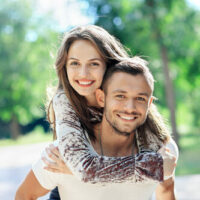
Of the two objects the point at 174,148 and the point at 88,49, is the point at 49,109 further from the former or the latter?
the point at 174,148

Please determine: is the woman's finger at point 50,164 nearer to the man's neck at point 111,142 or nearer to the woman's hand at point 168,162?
the man's neck at point 111,142

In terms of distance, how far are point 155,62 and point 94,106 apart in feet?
38.2

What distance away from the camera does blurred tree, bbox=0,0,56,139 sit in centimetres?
1942

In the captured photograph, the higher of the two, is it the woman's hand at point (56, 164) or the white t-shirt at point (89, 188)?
the woman's hand at point (56, 164)

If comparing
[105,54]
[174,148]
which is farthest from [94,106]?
[174,148]

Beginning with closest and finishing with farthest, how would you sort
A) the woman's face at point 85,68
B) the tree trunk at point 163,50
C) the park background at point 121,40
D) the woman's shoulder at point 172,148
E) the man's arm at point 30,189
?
the man's arm at point 30,189 → the woman's shoulder at point 172,148 → the woman's face at point 85,68 → the park background at point 121,40 → the tree trunk at point 163,50

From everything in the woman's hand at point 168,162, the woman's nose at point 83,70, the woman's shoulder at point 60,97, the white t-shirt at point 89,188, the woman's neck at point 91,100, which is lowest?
the white t-shirt at point 89,188

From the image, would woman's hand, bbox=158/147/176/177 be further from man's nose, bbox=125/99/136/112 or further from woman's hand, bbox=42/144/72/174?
woman's hand, bbox=42/144/72/174

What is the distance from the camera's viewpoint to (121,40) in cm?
1048

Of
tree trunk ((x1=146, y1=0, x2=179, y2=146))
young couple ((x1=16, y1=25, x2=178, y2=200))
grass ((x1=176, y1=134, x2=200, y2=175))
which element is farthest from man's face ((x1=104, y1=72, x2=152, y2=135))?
tree trunk ((x1=146, y1=0, x2=179, y2=146))

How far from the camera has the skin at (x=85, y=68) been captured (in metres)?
2.20

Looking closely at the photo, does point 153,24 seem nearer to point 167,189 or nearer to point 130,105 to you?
point 167,189

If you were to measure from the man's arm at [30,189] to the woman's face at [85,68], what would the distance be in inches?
24.6

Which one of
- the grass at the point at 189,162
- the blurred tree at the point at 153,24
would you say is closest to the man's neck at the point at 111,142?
the grass at the point at 189,162
